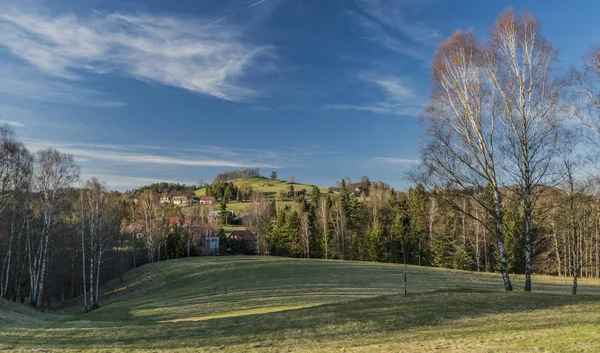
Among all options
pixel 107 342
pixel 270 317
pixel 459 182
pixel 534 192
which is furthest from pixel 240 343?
pixel 534 192

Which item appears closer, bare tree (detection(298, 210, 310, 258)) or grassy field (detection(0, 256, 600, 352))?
grassy field (detection(0, 256, 600, 352))

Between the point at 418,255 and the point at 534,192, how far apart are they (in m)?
43.0

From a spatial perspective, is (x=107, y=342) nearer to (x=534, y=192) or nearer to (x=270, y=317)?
(x=270, y=317)

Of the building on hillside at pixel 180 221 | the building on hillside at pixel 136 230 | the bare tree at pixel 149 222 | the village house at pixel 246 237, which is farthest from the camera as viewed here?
the building on hillside at pixel 180 221

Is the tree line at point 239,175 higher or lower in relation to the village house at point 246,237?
higher

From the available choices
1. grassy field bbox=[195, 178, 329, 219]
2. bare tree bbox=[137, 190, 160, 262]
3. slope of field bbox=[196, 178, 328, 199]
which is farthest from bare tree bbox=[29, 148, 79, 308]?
slope of field bbox=[196, 178, 328, 199]

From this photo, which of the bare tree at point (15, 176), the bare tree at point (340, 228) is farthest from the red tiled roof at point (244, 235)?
the bare tree at point (15, 176)

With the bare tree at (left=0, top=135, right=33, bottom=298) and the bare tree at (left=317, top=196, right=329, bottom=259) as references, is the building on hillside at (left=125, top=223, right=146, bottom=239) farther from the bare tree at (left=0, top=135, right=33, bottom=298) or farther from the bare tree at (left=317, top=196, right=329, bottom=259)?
the bare tree at (left=0, top=135, right=33, bottom=298)

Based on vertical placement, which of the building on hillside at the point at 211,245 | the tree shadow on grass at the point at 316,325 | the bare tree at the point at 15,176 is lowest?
the building on hillside at the point at 211,245

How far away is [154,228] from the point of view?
6150 centimetres

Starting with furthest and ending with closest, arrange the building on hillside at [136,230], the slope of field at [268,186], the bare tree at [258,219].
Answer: the slope of field at [268,186] < the bare tree at [258,219] < the building on hillside at [136,230]

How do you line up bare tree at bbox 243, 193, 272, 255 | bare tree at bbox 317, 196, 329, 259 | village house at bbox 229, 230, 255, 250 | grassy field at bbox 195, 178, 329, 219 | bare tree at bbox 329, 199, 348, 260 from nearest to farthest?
bare tree at bbox 329, 199, 348, 260 < bare tree at bbox 317, 196, 329, 259 < bare tree at bbox 243, 193, 272, 255 < village house at bbox 229, 230, 255, 250 < grassy field at bbox 195, 178, 329, 219

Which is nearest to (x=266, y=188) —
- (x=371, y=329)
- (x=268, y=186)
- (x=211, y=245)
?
(x=268, y=186)

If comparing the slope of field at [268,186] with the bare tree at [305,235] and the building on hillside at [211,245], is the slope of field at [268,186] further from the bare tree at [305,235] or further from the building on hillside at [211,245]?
the bare tree at [305,235]
